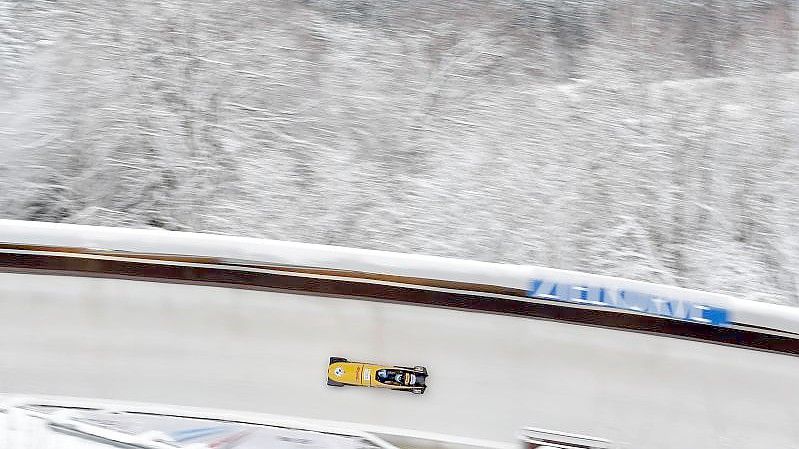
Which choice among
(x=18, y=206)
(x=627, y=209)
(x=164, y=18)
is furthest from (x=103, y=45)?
(x=627, y=209)

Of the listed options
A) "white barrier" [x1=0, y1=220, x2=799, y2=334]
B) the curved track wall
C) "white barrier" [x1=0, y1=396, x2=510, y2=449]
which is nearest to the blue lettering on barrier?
"white barrier" [x1=0, y1=220, x2=799, y2=334]

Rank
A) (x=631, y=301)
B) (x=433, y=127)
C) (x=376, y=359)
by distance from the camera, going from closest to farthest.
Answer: (x=631, y=301) < (x=376, y=359) < (x=433, y=127)

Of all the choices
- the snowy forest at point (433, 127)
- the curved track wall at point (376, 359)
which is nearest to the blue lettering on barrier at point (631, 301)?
the curved track wall at point (376, 359)

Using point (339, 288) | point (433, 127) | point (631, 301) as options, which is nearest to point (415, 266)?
point (339, 288)

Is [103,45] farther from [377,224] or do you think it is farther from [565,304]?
[565,304]

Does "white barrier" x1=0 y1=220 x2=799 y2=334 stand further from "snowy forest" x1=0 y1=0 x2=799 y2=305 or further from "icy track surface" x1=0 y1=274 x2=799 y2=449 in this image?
"snowy forest" x1=0 y1=0 x2=799 y2=305

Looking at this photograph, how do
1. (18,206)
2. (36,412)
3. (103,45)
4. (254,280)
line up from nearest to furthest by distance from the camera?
(36,412) → (254,280) → (18,206) → (103,45)

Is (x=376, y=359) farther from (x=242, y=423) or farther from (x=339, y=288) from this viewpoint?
(x=242, y=423)

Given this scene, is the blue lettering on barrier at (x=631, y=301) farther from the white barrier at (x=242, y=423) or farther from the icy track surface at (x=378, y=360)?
the white barrier at (x=242, y=423)
